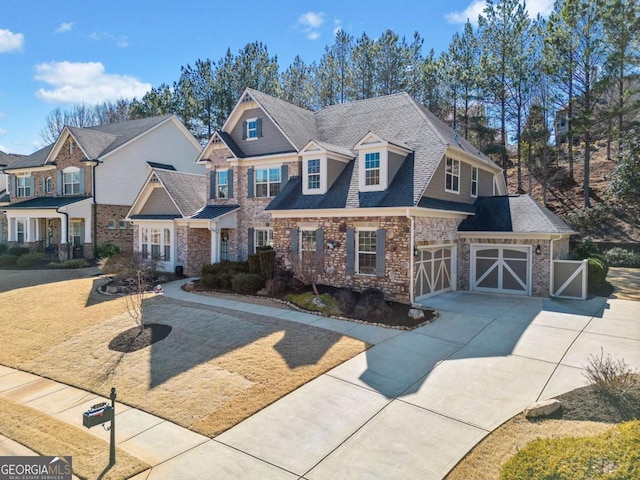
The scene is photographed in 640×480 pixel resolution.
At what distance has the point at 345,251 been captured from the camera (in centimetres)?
1636

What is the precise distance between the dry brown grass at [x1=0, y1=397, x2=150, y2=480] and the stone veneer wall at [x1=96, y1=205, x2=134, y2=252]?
22682 mm

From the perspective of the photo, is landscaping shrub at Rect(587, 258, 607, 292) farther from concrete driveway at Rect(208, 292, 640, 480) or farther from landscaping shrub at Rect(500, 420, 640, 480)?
landscaping shrub at Rect(500, 420, 640, 480)

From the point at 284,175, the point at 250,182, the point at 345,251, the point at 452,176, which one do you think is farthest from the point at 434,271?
the point at 250,182

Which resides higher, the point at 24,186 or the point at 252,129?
the point at 252,129

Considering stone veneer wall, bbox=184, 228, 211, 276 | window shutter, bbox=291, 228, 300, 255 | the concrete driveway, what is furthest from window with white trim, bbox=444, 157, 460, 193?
stone veneer wall, bbox=184, 228, 211, 276

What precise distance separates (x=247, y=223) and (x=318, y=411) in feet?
50.6

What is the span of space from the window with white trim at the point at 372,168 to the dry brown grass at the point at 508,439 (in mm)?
11039

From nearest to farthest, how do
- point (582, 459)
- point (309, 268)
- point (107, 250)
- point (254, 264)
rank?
point (582, 459) < point (309, 268) < point (254, 264) < point (107, 250)

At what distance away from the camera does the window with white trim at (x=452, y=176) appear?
701 inches

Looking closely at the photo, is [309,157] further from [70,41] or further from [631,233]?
[631,233]

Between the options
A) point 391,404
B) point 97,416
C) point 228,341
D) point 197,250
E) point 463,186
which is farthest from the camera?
point 197,250

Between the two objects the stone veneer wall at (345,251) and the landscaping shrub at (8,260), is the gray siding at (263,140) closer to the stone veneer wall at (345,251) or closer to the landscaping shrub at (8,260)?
the stone veneer wall at (345,251)

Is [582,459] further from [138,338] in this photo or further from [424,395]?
[138,338]

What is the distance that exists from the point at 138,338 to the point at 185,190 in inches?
536
